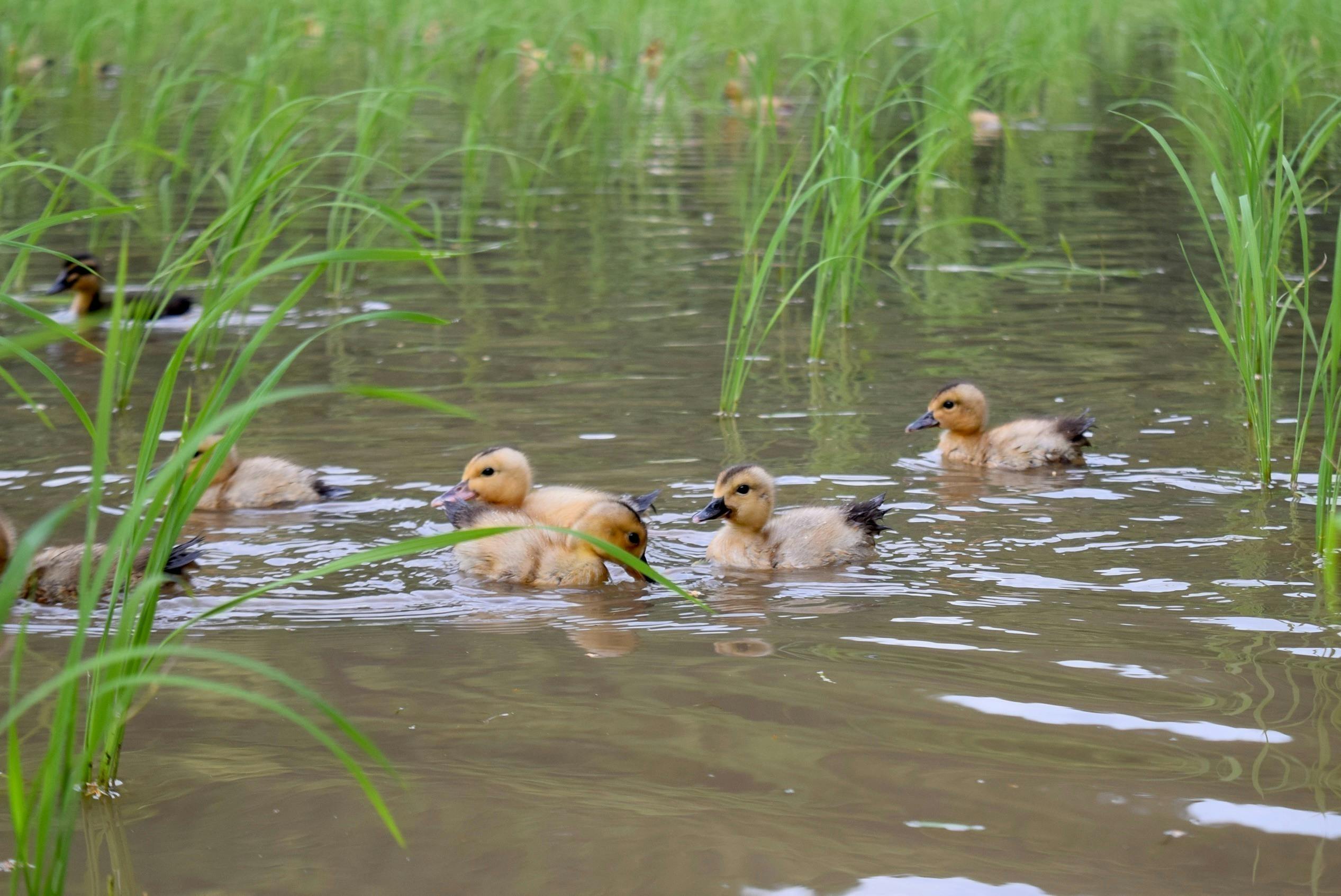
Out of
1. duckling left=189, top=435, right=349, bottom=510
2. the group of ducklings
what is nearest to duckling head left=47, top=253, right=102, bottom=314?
duckling left=189, top=435, right=349, bottom=510

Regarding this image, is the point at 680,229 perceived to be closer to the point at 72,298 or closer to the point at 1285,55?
the point at 72,298

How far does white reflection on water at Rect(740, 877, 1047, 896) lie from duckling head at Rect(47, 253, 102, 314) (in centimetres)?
700

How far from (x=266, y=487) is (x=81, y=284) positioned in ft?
13.1

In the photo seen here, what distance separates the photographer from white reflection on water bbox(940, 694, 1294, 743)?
3.42 meters

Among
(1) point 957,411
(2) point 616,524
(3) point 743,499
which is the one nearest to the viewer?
(2) point 616,524

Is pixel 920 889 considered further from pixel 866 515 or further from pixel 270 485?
pixel 270 485

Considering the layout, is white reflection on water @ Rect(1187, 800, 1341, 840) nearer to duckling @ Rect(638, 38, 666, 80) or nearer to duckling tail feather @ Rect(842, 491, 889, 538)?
duckling tail feather @ Rect(842, 491, 889, 538)

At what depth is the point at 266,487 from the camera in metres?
5.73

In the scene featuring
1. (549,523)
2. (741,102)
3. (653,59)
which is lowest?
(549,523)

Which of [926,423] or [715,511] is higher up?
[926,423]

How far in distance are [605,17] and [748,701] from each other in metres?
17.7

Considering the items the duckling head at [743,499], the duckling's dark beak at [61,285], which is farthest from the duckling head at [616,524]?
the duckling's dark beak at [61,285]

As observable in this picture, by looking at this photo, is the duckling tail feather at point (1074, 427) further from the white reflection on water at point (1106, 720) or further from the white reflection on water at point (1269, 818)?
the white reflection on water at point (1269, 818)

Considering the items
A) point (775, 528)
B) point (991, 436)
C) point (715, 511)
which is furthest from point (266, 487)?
point (991, 436)
